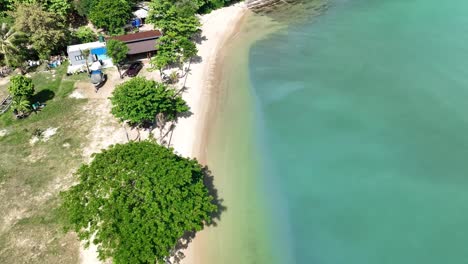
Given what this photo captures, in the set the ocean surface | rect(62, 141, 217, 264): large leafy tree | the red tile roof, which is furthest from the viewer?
the red tile roof

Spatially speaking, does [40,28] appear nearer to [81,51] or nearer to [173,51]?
[81,51]

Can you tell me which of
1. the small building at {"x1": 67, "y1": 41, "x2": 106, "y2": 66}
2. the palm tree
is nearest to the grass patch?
the small building at {"x1": 67, "y1": 41, "x2": 106, "y2": 66}

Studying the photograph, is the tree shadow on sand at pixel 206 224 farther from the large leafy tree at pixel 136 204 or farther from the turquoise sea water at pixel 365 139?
the turquoise sea water at pixel 365 139

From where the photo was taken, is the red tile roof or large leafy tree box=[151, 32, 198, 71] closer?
large leafy tree box=[151, 32, 198, 71]

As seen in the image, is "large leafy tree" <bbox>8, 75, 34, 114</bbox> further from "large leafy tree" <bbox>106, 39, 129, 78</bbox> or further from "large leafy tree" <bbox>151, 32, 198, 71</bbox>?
"large leafy tree" <bbox>151, 32, 198, 71</bbox>

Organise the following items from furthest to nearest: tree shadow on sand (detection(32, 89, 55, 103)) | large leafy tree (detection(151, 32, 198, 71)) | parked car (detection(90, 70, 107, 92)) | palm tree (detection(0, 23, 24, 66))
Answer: large leafy tree (detection(151, 32, 198, 71)) < palm tree (detection(0, 23, 24, 66)) < parked car (detection(90, 70, 107, 92)) < tree shadow on sand (detection(32, 89, 55, 103))

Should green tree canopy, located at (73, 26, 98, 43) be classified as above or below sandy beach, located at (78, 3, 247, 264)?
above

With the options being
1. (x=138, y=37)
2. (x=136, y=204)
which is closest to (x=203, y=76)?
(x=138, y=37)

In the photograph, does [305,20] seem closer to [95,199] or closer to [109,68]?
[109,68]
